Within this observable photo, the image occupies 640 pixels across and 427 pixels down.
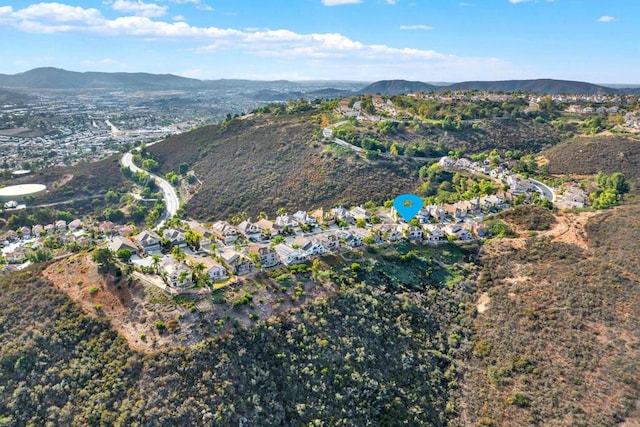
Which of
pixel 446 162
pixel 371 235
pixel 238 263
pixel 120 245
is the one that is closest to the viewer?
pixel 238 263

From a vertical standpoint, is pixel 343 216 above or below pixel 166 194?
above

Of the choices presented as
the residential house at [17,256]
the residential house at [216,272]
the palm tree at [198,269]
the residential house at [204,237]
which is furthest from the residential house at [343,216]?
the residential house at [17,256]

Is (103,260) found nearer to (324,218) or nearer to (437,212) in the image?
(324,218)

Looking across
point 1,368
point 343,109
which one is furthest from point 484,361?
point 343,109

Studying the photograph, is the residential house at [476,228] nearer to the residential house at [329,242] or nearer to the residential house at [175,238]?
the residential house at [329,242]

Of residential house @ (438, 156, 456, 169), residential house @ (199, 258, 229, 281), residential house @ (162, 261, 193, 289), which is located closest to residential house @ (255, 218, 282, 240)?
residential house @ (199, 258, 229, 281)

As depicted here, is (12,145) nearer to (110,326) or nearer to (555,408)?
(110,326)

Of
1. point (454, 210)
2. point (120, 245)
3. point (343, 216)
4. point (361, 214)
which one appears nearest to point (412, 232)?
point (361, 214)
